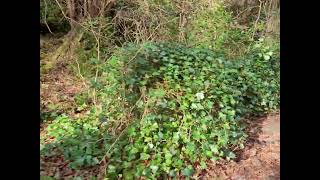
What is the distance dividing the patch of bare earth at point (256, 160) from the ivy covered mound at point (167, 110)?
6.7 inches

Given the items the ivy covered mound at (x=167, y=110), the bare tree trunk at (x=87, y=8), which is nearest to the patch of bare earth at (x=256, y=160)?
the ivy covered mound at (x=167, y=110)

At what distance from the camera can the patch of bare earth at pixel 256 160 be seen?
4645mm

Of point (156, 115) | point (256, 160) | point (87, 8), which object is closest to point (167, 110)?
point (156, 115)

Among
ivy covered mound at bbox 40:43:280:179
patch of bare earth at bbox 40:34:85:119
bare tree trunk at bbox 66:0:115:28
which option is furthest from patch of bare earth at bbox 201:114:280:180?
bare tree trunk at bbox 66:0:115:28

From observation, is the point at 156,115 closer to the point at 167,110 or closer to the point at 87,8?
the point at 167,110

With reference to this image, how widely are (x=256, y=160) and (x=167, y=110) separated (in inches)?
58.1

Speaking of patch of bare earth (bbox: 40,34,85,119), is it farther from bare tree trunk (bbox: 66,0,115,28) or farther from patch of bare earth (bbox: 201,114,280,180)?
patch of bare earth (bbox: 201,114,280,180)

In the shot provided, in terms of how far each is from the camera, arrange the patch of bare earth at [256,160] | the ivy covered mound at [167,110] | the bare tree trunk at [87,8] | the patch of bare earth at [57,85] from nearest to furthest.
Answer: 1. the ivy covered mound at [167,110]
2. the patch of bare earth at [256,160]
3. the patch of bare earth at [57,85]
4. the bare tree trunk at [87,8]

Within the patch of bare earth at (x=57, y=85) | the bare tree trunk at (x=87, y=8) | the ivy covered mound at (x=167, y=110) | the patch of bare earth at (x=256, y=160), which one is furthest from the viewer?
the bare tree trunk at (x=87, y=8)

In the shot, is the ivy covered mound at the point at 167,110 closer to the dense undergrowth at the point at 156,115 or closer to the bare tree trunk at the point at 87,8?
the dense undergrowth at the point at 156,115

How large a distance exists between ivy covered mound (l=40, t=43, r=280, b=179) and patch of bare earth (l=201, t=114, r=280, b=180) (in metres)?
0.17

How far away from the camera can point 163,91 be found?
15.9ft

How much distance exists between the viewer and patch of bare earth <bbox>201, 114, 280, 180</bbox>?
464 cm
